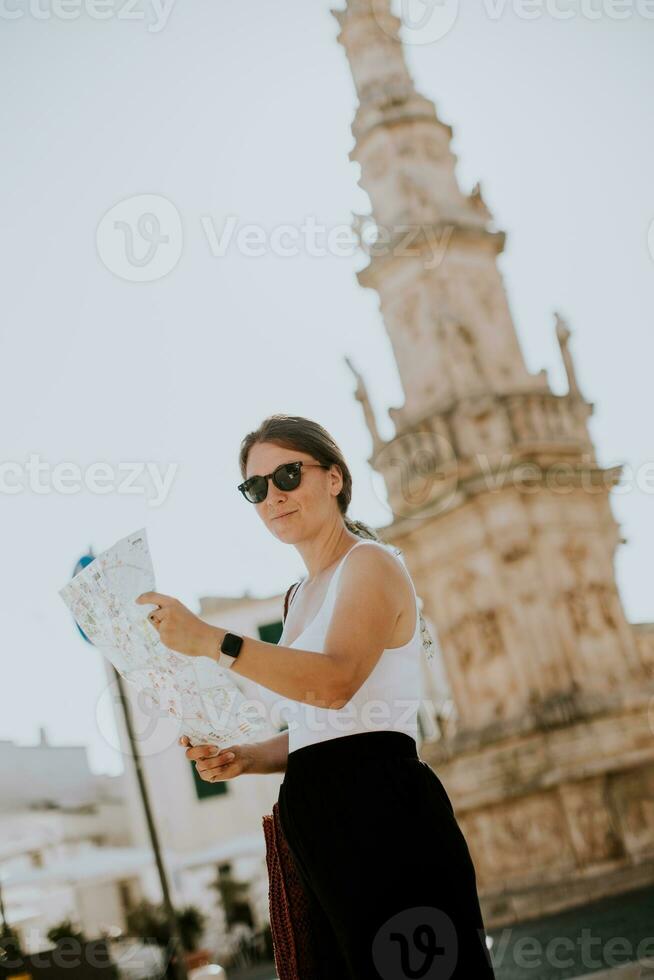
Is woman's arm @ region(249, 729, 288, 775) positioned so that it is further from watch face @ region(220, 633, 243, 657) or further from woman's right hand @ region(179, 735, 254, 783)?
watch face @ region(220, 633, 243, 657)

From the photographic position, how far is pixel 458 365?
52.5ft

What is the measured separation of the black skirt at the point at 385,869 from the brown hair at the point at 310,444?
47cm

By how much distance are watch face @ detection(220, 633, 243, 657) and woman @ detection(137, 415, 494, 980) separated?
0.01 meters

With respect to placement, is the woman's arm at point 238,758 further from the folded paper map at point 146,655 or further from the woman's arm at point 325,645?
the woman's arm at point 325,645

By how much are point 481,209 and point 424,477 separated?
15.4 ft

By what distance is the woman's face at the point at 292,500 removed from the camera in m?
2.51

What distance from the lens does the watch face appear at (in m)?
2.01

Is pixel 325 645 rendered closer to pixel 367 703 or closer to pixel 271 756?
pixel 367 703

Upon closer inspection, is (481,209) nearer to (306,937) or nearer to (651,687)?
(651,687)

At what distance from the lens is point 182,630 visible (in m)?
2.02

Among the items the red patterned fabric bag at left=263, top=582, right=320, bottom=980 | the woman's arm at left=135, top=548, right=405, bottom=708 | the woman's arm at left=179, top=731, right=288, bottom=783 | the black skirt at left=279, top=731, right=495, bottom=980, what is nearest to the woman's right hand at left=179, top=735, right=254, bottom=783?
the woman's arm at left=179, top=731, right=288, bottom=783

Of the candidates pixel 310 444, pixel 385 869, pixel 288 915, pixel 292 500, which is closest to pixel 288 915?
pixel 288 915

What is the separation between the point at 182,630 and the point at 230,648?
10 cm

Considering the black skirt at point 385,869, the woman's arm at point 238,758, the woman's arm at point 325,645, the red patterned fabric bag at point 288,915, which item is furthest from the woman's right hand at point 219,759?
the woman's arm at point 325,645
